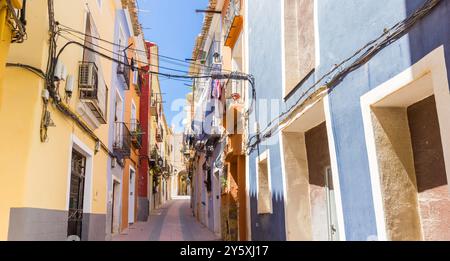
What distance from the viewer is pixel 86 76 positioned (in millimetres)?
8000

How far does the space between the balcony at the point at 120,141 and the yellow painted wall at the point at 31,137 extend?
5383mm

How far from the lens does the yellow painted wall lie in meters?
5.46

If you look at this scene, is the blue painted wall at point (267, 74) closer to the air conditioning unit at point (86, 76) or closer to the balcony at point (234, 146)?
the balcony at point (234, 146)

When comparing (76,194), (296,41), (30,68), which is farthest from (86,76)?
(296,41)

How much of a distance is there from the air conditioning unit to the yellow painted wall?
589mm

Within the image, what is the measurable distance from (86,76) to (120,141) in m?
5.34

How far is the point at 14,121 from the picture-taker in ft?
→ 18.5

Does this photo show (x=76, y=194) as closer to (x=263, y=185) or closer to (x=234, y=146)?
(x=263, y=185)

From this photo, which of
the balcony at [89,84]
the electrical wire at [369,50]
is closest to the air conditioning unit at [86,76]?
the balcony at [89,84]

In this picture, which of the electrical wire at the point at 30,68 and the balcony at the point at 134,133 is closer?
the electrical wire at the point at 30,68

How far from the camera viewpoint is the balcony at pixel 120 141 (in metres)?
12.8

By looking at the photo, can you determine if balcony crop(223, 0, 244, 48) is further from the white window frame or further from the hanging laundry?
the white window frame

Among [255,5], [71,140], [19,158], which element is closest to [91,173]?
[71,140]

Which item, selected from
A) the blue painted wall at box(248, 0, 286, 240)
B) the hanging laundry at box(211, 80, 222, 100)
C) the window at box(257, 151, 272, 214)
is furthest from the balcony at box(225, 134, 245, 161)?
the hanging laundry at box(211, 80, 222, 100)
